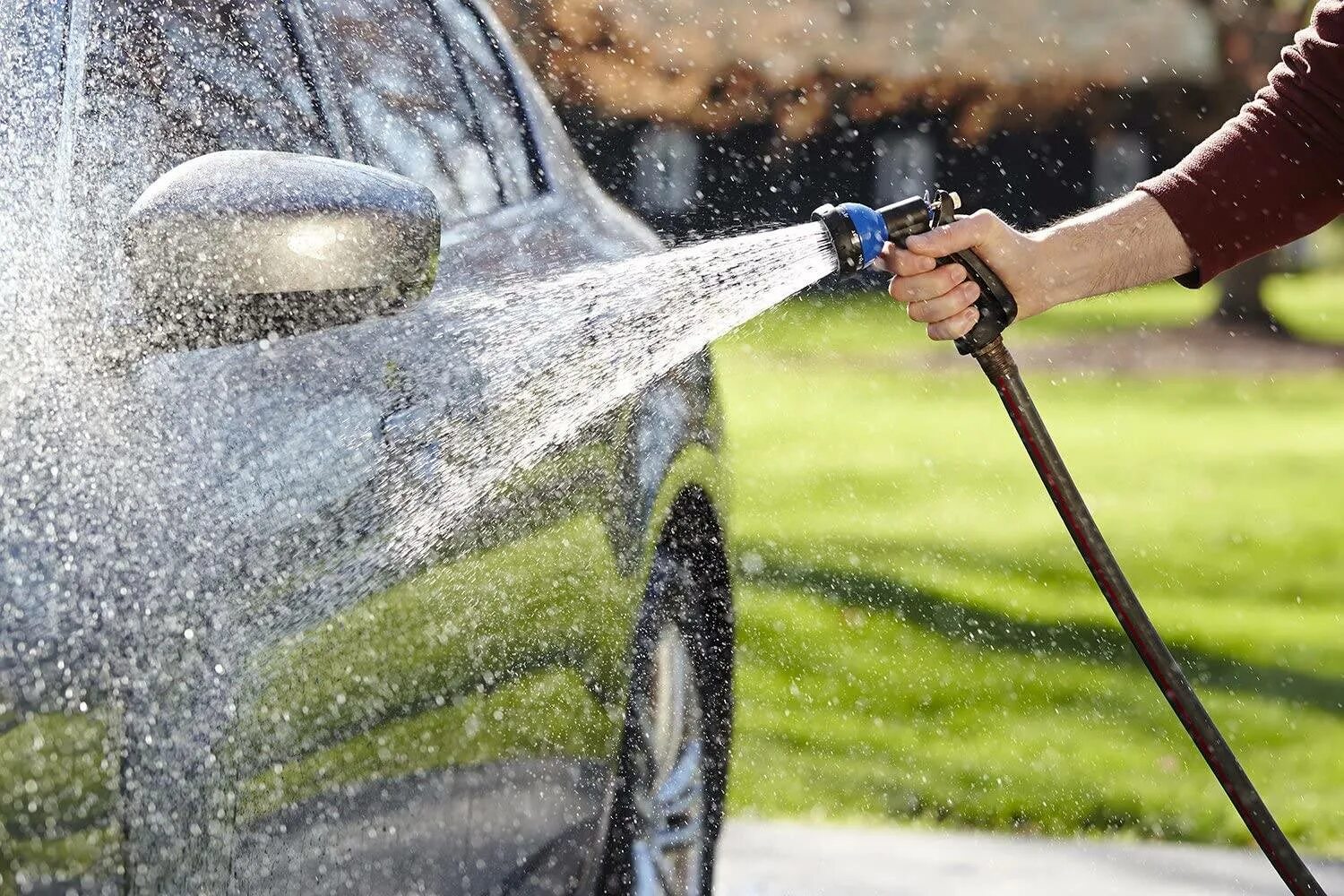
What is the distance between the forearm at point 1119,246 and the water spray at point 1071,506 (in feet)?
0.76

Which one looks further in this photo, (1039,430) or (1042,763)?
(1042,763)

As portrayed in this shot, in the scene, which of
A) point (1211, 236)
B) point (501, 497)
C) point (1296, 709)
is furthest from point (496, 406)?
point (1296, 709)

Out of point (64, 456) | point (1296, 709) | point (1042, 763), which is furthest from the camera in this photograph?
point (1296, 709)

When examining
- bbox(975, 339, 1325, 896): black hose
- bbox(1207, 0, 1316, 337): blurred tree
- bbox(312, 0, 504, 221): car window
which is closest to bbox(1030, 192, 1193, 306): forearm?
bbox(975, 339, 1325, 896): black hose

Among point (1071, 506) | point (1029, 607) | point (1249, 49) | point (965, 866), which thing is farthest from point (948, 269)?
point (1249, 49)

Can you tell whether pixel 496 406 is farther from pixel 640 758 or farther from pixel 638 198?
pixel 638 198

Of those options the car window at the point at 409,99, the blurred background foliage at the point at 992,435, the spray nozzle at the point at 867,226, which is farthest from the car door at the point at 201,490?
the blurred background foliage at the point at 992,435

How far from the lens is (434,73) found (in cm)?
285

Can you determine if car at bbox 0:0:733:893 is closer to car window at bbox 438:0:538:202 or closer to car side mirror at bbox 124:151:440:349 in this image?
car side mirror at bbox 124:151:440:349

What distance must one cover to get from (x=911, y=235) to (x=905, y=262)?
4cm

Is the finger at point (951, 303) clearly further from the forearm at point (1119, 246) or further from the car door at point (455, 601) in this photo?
the car door at point (455, 601)

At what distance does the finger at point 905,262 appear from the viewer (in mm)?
2377

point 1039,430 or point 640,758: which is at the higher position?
point 1039,430

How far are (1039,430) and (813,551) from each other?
6274mm
